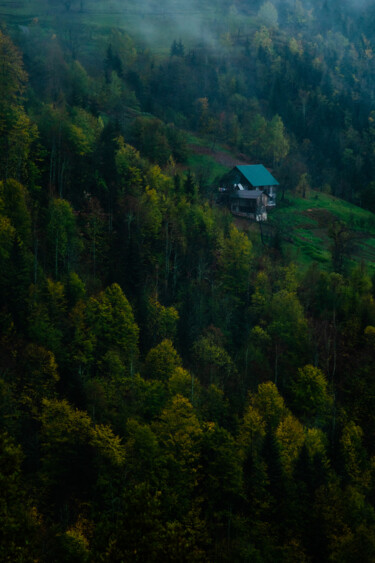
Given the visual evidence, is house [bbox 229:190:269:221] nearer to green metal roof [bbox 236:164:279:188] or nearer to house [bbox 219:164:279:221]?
house [bbox 219:164:279:221]

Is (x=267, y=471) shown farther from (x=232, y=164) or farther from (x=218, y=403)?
(x=232, y=164)

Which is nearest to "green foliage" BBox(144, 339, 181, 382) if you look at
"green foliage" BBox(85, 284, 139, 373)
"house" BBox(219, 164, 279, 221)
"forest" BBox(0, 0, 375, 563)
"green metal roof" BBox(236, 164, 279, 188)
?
"forest" BBox(0, 0, 375, 563)

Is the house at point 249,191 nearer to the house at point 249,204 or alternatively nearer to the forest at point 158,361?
the house at point 249,204

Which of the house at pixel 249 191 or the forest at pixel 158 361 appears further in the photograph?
the house at pixel 249 191

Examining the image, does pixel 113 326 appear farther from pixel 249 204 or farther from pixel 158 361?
pixel 249 204

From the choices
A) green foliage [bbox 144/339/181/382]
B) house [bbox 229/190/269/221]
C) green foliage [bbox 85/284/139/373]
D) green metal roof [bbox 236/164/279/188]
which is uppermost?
green metal roof [bbox 236/164/279/188]

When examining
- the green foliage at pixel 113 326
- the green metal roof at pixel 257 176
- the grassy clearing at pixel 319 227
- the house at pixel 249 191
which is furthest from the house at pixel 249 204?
the green foliage at pixel 113 326
